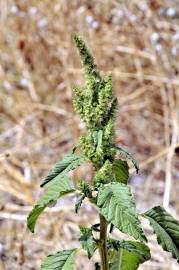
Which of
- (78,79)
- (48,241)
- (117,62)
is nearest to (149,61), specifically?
(117,62)

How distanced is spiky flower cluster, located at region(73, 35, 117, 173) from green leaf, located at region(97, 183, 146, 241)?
0.05 m

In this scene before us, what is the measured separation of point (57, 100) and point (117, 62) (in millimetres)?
429

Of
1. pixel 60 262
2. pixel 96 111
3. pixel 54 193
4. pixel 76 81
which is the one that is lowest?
pixel 60 262

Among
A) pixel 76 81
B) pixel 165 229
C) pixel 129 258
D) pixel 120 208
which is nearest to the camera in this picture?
pixel 120 208

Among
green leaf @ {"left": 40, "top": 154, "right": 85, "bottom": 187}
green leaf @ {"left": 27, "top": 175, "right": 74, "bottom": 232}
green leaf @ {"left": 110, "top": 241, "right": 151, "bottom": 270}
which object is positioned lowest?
green leaf @ {"left": 110, "top": 241, "right": 151, "bottom": 270}

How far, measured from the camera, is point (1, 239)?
2.50 m

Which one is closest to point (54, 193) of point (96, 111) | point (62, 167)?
point (62, 167)

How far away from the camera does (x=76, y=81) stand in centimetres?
316

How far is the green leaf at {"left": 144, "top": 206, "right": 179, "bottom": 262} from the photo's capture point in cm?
100

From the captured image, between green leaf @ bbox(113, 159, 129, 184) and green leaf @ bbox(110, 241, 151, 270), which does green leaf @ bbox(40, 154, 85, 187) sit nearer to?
green leaf @ bbox(113, 159, 129, 184)

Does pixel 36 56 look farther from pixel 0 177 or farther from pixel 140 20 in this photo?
pixel 0 177

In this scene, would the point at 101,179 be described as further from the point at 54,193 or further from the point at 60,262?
the point at 60,262

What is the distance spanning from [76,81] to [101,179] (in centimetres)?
222

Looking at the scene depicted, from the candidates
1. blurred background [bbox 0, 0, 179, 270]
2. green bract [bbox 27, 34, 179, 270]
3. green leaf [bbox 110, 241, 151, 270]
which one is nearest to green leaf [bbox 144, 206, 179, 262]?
green bract [bbox 27, 34, 179, 270]
